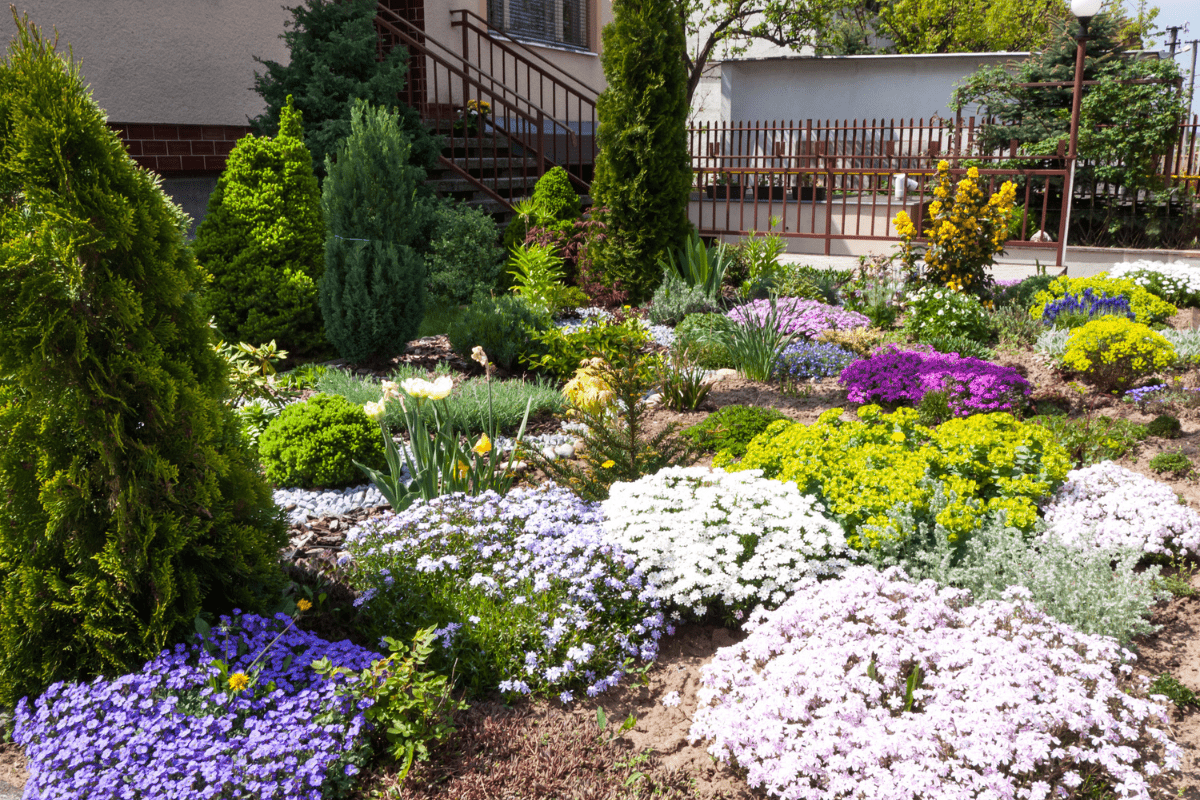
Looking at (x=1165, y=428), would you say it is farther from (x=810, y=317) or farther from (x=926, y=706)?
(x=926, y=706)

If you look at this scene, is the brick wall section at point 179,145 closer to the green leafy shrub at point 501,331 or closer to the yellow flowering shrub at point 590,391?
the green leafy shrub at point 501,331

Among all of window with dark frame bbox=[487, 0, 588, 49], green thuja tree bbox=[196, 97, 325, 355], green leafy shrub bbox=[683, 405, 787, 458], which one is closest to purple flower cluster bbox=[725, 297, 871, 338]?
green leafy shrub bbox=[683, 405, 787, 458]

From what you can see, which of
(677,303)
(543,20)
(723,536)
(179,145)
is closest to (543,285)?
(677,303)

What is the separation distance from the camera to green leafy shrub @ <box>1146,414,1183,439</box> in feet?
18.5

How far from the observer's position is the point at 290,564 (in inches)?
152

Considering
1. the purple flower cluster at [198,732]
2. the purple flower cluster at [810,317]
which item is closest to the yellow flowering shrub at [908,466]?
the purple flower cluster at [198,732]

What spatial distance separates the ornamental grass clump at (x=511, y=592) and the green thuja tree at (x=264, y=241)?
458 cm

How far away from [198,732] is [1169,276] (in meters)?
11.2

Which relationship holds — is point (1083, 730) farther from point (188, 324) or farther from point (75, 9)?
point (75, 9)

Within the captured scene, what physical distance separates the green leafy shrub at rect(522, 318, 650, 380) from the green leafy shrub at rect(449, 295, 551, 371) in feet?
0.32

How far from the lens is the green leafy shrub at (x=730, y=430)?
5.21 m

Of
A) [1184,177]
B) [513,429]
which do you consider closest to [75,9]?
[513,429]

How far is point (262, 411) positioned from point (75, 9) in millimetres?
5816

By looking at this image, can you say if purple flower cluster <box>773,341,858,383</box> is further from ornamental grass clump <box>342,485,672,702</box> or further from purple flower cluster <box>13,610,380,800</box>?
purple flower cluster <box>13,610,380,800</box>
